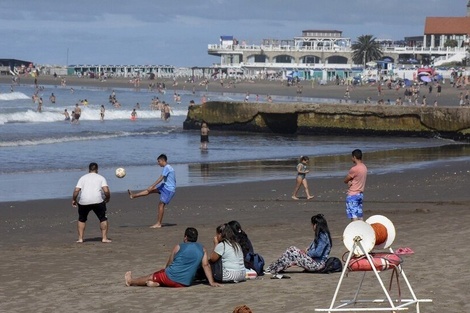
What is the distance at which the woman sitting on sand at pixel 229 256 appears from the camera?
10531 mm

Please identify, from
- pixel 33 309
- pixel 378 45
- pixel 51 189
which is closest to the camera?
pixel 33 309

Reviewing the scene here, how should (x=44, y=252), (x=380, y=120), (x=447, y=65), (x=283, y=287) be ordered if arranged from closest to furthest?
(x=283, y=287) < (x=44, y=252) < (x=380, y=120) < (x=447, y=65)

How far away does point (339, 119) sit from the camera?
39.1m

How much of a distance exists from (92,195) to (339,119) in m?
26.4

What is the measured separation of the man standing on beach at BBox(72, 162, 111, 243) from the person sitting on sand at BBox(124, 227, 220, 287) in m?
3.01

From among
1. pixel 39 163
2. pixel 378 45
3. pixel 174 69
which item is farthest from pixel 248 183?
pixel 174 69

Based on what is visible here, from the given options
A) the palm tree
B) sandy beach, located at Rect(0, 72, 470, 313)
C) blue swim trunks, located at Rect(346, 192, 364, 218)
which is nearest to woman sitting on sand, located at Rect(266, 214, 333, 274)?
sandy beach, located at Rect(0, 72, 470, 313)

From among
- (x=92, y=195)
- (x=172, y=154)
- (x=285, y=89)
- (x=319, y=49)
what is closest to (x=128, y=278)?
(x=92, y=195)

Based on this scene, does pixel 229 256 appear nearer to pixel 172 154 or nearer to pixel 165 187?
pixel 165 187

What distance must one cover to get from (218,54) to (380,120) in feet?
373

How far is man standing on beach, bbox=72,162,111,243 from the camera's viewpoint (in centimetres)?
1335

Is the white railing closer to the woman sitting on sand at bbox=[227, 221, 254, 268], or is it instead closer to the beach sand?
the beach sand

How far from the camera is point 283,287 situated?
33.2 feet

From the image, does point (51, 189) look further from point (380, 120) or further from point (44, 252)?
point (380, 120)
